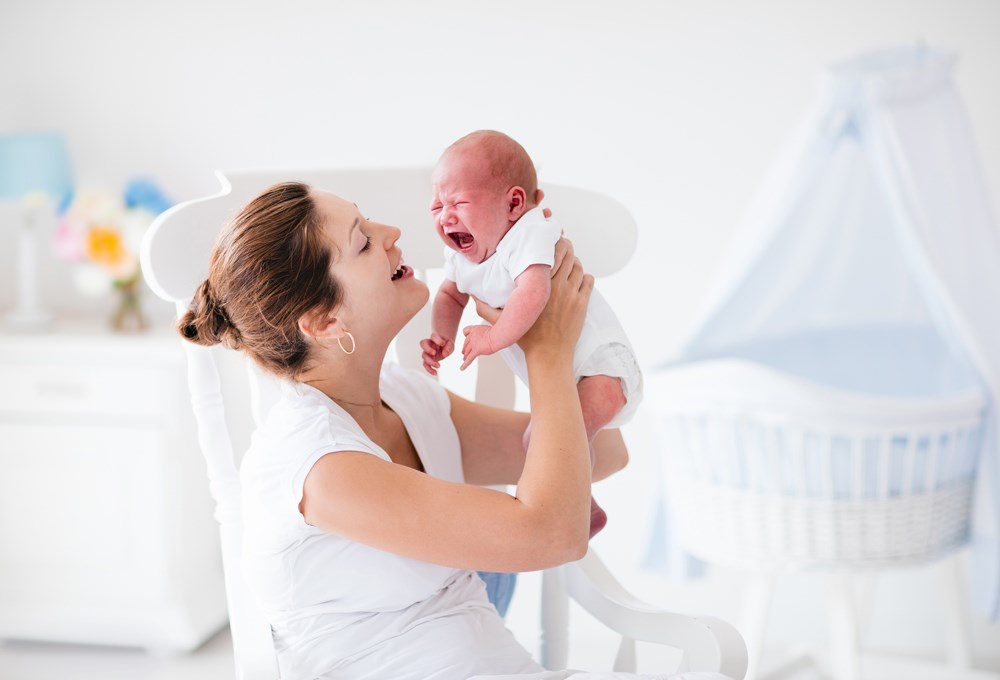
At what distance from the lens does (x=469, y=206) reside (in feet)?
4.13

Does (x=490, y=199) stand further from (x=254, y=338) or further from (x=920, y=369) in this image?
(x=920, y=369)

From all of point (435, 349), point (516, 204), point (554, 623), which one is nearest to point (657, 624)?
A: point (554, 623)

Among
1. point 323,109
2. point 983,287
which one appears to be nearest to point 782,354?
point 983,287

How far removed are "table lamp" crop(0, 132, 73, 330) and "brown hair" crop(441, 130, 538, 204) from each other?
216 centimetres

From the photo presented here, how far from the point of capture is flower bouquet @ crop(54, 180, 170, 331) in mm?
3035

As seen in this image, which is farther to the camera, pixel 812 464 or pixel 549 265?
pixel 812 464

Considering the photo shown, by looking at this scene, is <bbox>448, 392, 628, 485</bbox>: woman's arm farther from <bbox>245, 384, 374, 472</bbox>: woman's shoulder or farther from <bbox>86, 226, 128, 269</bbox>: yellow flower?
<bbox>86, 226, 128, 269</bbox>: yellow flower

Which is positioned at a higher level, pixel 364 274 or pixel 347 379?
pixel 364 274

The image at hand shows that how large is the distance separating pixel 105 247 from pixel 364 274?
6.77ft

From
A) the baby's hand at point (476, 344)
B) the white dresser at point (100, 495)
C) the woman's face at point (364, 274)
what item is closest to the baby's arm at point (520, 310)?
the baby's hand at point (476, 344)

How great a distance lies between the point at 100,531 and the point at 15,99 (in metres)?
1.44

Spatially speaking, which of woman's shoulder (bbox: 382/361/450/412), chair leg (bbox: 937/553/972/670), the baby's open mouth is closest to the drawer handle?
woman's shoulder (bbox: 382/361/450/412)

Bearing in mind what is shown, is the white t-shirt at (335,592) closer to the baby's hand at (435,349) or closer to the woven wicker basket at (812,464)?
the baby's hand at (435,349)

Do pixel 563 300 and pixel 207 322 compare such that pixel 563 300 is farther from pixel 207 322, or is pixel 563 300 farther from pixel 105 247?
pixel 105 247
